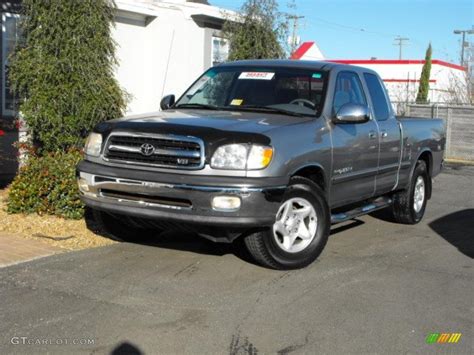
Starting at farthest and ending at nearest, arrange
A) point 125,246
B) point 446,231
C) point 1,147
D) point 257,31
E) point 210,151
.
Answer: point 257,31 → point 1,147 → point 446,231 → point 125,246 → point 210,151

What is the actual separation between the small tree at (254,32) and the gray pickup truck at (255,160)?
570 cm

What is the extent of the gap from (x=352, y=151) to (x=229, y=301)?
2360 millimetres

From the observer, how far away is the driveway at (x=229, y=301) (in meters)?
4.15

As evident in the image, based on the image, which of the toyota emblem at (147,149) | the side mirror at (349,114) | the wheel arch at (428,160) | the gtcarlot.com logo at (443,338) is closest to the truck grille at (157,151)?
the toyota emblem at (147,149)

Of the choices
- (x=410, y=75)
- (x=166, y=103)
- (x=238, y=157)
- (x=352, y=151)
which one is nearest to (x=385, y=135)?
(x=352, y=151)

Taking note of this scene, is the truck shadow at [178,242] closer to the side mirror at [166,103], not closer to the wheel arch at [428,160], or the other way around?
the side mirror at [166,103]

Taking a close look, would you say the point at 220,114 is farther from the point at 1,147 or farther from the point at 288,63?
the point at 1,147

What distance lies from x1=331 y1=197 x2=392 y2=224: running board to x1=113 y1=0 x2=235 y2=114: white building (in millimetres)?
5878

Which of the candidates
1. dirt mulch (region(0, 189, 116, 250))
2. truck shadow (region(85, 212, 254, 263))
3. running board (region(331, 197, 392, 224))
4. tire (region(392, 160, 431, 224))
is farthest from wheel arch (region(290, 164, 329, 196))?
tire (region(392, 160, 431, 224))

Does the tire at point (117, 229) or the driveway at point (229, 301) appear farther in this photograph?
the tire at point (117, 229)

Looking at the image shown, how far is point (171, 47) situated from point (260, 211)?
844cm

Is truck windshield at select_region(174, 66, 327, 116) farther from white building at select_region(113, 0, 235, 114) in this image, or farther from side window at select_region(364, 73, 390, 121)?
white building at select_region(113, 0, 235, 114)

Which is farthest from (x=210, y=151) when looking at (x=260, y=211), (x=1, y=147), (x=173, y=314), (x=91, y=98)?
(x=1, y=147)

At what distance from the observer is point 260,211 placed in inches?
204
